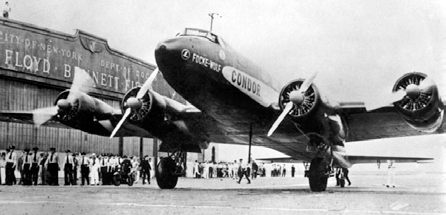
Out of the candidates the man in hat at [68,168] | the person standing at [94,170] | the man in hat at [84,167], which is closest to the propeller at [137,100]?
the man in hat at [68,168]

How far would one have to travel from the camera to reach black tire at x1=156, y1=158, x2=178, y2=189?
18.7m

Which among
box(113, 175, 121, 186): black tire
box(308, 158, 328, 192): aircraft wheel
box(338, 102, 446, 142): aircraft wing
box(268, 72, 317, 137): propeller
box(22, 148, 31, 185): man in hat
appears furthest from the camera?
box(113, 175, 121, 186): black tire

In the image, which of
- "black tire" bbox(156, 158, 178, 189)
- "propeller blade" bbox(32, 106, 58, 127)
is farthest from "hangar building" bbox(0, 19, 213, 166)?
"black tire" bbox(156, 158, 178, 189)

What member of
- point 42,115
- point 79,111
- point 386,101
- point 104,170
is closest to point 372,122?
point 386,101

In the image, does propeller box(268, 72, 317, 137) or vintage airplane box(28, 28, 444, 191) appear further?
propeller box(268, 72, 317, 137)

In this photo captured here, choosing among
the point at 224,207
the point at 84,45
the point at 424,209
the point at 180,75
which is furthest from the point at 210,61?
the point at 84,45

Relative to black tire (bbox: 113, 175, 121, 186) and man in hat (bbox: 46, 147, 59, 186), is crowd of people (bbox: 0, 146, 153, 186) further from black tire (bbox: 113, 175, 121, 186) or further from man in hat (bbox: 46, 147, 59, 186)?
black tire (bbox: 113, 175, 121, 186)

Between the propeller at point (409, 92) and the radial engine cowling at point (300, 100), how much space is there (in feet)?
6.37

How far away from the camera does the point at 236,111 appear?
1627cm

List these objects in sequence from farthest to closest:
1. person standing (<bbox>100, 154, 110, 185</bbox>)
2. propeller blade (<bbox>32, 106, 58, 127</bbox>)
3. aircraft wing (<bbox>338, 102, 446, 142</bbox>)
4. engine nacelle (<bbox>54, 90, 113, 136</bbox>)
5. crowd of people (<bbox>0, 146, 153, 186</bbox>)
A: person standing (<bbox>100, 154, 110, 185</bbox>)
crowd of people (<bbox>0, 146, 153, 186</bbox>)
propeller blade (<bbox>32, 106, 58, 127</bbox>)
engine nacelle (<bbox>54, 90, 113, 136</bbox>)
aircraft wing (<bbox>338, 102, 446, 142</bbox>)

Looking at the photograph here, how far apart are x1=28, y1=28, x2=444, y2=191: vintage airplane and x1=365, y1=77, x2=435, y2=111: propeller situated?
0.09ft

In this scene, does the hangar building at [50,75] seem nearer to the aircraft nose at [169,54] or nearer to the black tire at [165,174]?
the black tire at [165,174]

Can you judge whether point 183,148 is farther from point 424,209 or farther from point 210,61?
point 424,209

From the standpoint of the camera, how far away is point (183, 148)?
1934 centimetres
